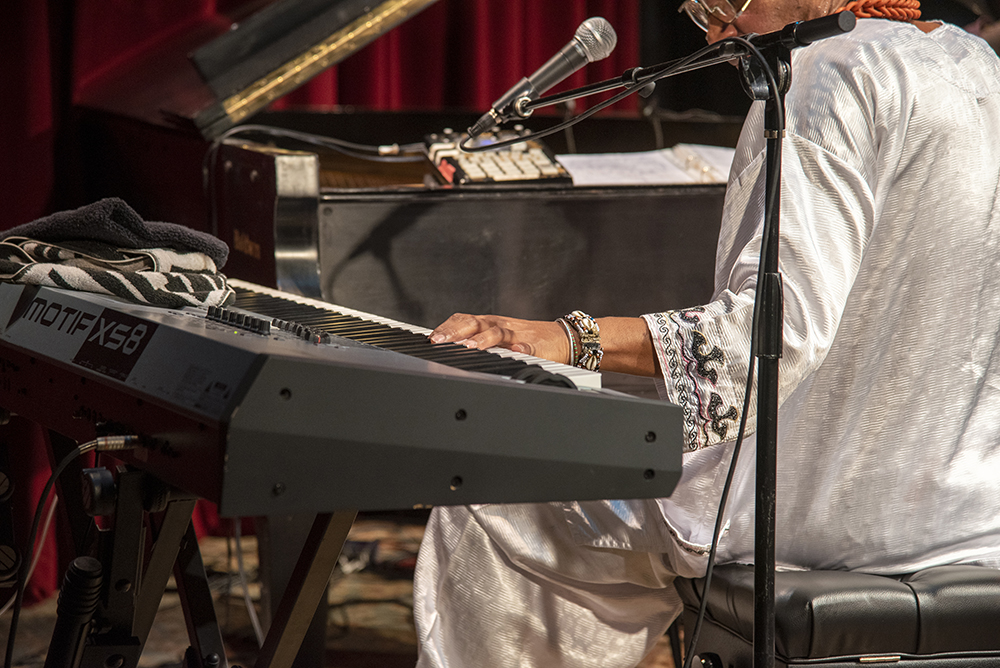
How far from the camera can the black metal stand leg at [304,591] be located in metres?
Result: 1.02

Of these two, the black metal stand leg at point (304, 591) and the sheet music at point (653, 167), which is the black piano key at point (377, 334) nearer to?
the black metal stand leg at point (304, 591)

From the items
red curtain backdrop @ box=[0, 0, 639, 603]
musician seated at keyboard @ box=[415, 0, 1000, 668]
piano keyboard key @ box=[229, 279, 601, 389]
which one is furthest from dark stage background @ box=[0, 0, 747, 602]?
musician seated at keyboard @ box=[415, 0, 1000, 668]

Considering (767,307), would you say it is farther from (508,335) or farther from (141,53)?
(141,53)

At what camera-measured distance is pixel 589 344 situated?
108 cm

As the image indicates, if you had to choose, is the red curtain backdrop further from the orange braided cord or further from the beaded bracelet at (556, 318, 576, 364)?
the orange braided cord

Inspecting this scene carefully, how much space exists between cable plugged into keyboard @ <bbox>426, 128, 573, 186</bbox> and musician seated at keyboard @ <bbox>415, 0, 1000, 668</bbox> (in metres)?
0.69

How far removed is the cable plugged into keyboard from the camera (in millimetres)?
1979

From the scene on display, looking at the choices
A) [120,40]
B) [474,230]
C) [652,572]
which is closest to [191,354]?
[652,572]

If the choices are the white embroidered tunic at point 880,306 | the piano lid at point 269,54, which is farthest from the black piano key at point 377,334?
the piano lid at point 269,54

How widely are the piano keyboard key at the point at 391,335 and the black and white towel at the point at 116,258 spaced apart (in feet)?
0.25

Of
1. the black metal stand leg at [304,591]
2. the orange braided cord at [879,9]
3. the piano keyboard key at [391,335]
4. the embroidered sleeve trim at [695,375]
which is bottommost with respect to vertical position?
the black metal stand leg at [304,591]

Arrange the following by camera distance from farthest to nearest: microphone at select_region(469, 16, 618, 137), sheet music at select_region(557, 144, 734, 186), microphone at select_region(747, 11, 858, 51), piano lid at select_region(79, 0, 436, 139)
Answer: sheet music at select_region(557, 144, 734, 186) → piano lid at select_region(79, 0, 436, 139) → microphone at select_region(469, 16, 618, 137) → microphone at select_region(747, 11, 858, 51)

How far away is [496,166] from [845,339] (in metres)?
0.97

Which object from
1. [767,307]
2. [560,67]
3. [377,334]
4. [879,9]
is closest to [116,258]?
[377,334]
